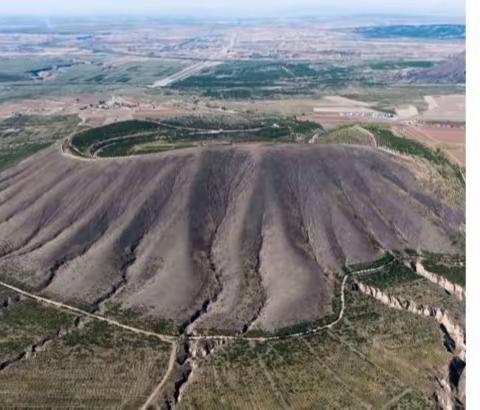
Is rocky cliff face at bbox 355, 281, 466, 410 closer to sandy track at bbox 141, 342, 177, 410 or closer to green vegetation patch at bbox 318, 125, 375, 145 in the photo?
sandy track at bbox 141, 342, 177, 410

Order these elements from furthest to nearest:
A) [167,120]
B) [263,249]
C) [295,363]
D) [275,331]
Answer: [167,120], [263,249], [275,331], [295,363]

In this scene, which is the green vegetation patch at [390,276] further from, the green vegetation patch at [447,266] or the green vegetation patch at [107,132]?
the green vegetation patch at [107,132]

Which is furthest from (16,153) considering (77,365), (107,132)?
(77,365)

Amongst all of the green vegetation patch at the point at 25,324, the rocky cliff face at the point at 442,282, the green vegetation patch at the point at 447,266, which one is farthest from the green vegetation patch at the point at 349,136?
the green vegetation patch at the point at 25,324

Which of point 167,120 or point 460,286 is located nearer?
point 460,286

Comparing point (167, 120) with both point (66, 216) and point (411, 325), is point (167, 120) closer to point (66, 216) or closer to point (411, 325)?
point (66, 216)

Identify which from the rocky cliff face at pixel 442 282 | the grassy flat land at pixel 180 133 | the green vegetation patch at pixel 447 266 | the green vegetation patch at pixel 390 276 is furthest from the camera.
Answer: the grassy flat land at pixel 180 133
